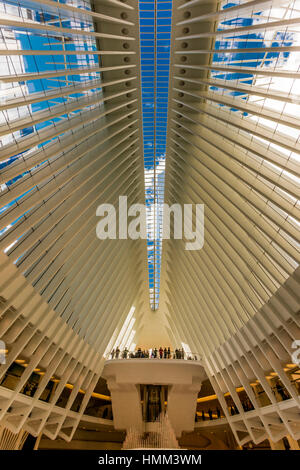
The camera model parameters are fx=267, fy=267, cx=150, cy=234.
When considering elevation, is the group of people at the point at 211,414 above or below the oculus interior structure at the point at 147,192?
below

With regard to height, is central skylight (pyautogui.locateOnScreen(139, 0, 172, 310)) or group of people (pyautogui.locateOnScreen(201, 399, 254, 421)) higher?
central skylight (pyautogui.locateOnScreen(139, 0, 172, 310))

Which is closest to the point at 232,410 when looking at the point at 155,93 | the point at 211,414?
the point at 211,414

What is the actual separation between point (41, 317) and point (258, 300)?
1016cm

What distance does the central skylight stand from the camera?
10.9 metres

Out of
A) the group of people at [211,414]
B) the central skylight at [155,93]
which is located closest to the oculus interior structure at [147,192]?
the central skylight at [155,93]

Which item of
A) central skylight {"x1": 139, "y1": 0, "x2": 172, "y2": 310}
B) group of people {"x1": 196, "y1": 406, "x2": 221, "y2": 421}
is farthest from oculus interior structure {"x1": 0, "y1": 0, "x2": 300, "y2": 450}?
group of people {"x1": 196, "y1": 406, "x2": 221, "y2": 421}

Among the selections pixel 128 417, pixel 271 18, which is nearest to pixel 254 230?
pixel 271 18

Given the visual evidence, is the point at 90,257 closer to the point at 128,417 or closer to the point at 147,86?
the point at 147,86

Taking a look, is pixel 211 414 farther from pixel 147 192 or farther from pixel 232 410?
pixel 147 192

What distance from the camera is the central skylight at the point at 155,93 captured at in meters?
10.9

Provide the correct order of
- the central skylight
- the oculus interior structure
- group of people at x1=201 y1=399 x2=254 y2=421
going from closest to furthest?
1. the oculus interior structure
2. the central skylight
3. group of people at x1=201 y1=399 x2=254 y2=421

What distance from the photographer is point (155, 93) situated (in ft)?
45.6

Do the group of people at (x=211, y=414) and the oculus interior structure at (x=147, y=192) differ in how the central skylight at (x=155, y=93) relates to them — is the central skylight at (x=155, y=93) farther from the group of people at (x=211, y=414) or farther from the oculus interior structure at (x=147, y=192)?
the group of people at (x=211, y=414)

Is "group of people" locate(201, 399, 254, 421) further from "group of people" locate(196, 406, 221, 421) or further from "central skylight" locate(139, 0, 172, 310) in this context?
"central skylight" locate(139, 0, 172, 310)
